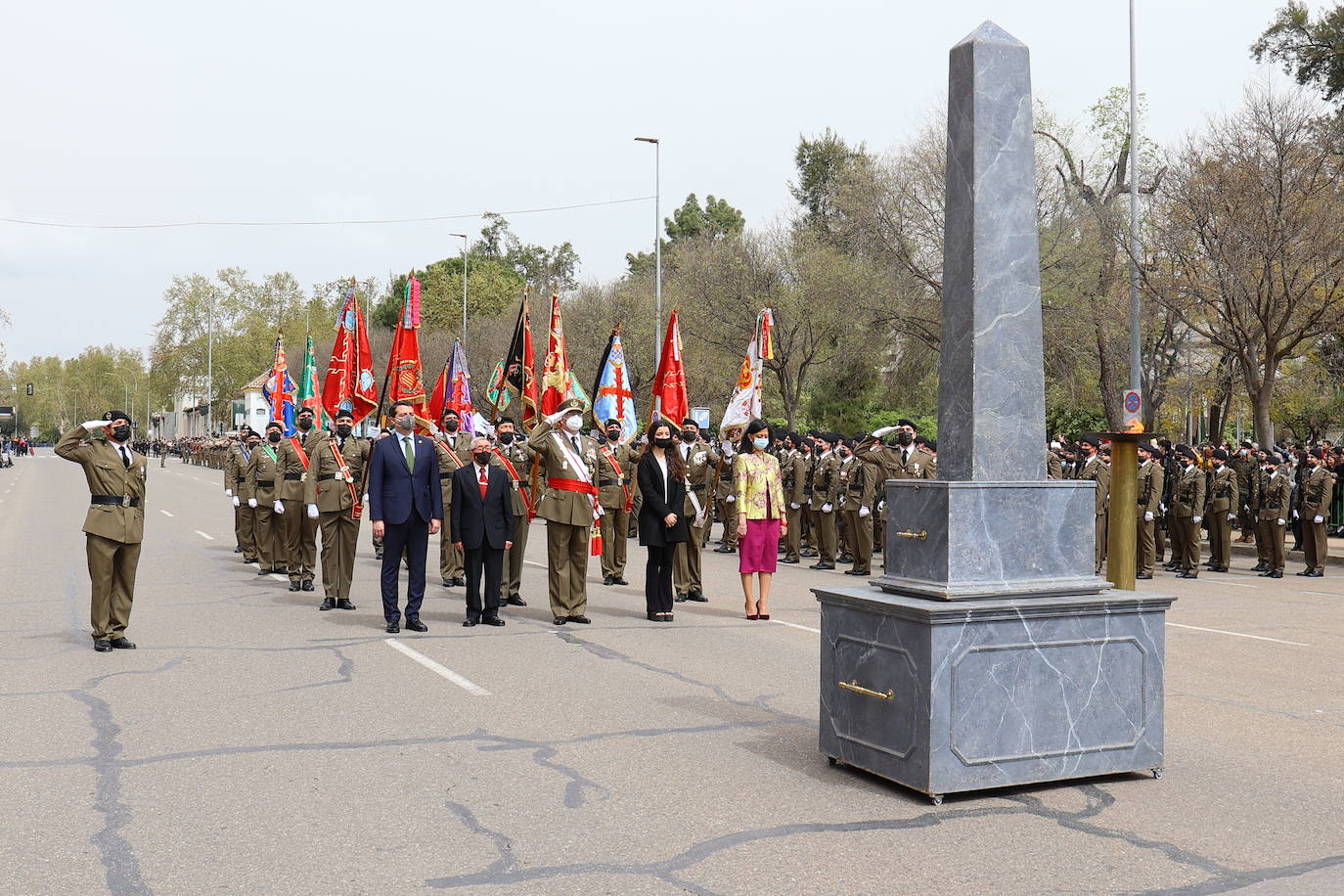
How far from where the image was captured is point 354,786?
579 centimetres

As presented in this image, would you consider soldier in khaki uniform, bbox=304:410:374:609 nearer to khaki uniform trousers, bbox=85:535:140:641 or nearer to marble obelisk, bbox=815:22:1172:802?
khaki uniform trousers, bbox=85:535:140:641

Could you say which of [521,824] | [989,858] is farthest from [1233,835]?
Answer: [521,824]

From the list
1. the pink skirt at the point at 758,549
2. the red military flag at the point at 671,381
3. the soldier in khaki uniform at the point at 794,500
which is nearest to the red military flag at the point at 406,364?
the red military flag at the point at 671,381

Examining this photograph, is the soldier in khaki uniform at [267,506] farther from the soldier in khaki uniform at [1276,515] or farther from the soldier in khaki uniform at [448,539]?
the soldier in khaki uniform at [1276,515]

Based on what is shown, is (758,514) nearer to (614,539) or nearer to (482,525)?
(482,525)

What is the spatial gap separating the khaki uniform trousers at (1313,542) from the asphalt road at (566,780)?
23.7 feet

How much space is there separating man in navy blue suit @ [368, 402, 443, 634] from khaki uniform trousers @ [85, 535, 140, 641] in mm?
2073

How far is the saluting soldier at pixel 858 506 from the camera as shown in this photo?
16984 millimetres

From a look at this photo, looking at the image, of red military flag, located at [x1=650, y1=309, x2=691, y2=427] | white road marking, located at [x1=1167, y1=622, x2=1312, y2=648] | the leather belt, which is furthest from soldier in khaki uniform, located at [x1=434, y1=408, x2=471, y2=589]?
white road marking, located at [x1=1167, y1=622, x2=1312, y2=648]

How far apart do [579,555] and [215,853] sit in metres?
6.98

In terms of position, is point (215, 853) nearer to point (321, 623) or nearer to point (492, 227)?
point (321, 623)

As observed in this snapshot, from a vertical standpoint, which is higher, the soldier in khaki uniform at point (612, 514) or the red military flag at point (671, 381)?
the red military flag at point (671, 381)

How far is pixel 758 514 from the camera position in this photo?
39.1 ft

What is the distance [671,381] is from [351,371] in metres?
5.46
